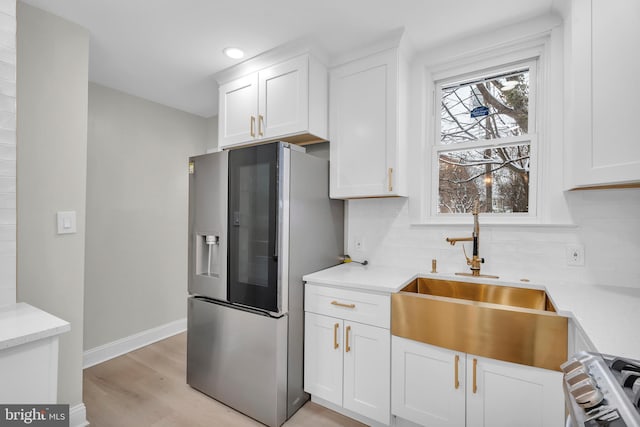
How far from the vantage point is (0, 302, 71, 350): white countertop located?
1.10 meters

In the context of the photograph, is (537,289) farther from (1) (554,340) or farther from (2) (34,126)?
(2) (34,126)

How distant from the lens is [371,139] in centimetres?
206

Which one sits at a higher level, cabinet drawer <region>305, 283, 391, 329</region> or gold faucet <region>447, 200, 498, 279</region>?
gold faucet <region>447, 200, 498, 279</region>

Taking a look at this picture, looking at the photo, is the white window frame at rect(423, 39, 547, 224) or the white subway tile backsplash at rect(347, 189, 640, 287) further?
the white window frame at rect(423, 39, 547, 224)

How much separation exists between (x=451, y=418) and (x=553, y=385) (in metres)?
0.49

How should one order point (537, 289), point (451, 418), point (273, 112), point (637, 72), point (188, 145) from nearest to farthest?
point (637, 72), point (451, 418), point (537, 289), point (273, 112), point (188, 145)

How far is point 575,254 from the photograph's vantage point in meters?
1.72

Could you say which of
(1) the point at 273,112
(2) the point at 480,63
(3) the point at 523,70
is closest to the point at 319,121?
(1) the point at 273,112

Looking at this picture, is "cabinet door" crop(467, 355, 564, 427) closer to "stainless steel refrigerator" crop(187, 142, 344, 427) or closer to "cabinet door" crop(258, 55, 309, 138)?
"stainless steel refrigerator" crop(187, 142, 344, 427)

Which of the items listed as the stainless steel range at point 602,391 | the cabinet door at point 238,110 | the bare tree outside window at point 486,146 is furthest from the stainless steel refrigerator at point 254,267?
the stainless steel range at point 602,391

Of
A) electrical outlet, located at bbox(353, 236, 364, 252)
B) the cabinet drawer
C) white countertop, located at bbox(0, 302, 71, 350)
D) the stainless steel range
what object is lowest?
the cabinet drawer

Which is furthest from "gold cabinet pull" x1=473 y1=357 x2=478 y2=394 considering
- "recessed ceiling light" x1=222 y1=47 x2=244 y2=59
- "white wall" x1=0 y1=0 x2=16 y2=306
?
"recessed ceiling light" x1=222 y1=47 x2=244 y2=59

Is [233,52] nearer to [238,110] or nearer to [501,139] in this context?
[238,110]

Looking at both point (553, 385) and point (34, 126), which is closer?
point (553, 385)
